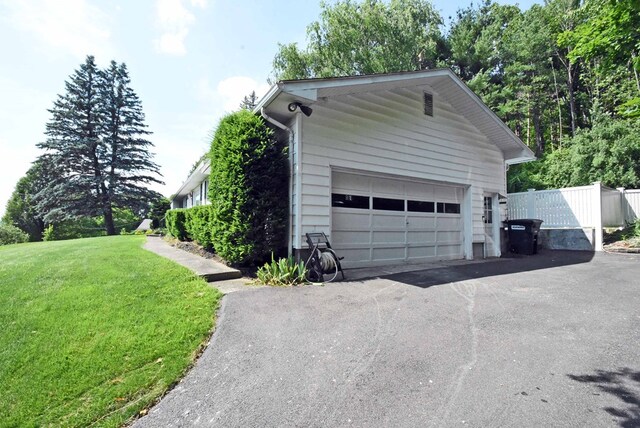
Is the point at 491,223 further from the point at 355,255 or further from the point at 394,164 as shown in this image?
the point at 355,255

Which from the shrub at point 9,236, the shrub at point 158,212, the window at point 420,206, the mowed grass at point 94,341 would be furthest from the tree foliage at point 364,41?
the shrub at point 9,236

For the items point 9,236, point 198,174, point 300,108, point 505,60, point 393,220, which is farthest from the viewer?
point 9,236

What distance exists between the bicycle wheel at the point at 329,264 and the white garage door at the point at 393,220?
3.52 ft

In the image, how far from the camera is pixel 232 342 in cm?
313

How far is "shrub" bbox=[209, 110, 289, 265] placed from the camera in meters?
5.80

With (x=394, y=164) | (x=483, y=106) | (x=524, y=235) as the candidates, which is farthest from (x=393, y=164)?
(x=524, y=235)

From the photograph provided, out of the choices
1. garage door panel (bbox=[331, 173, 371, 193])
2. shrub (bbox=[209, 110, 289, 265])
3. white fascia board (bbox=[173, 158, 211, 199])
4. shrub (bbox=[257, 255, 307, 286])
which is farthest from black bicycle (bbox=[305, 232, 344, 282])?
white fascia board (bbox=[173, 158, 211, 199])

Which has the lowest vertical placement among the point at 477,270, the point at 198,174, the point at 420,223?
the point at 477,270

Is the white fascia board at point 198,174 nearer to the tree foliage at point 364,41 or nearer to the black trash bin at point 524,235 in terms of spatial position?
the black trash bin at point 524,235

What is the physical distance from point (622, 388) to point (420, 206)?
247 inches

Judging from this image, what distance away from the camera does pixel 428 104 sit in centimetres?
843

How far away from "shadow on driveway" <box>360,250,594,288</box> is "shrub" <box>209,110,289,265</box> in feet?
8.20

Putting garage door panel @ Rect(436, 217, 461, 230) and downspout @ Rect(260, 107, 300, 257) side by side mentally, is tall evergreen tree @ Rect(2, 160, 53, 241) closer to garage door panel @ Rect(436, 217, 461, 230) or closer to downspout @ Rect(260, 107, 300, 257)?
downspout @ Rect(260, 107, 300, 257)

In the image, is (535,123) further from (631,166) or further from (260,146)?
(260,146)
